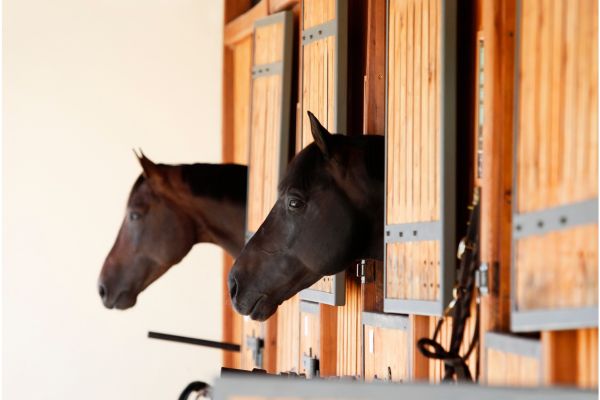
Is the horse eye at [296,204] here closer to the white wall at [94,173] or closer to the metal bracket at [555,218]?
the metal bracket at [555,218]

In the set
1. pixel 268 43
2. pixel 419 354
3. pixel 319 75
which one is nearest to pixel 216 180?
pixel 268 43

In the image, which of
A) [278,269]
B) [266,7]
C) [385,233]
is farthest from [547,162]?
[266,7]

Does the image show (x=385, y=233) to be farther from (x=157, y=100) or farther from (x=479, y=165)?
(x=157, y=100)

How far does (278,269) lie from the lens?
13.1 feet

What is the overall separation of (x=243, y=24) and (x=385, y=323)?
2.68m

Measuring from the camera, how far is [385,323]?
3.96 meters

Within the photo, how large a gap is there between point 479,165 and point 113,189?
15.6ft

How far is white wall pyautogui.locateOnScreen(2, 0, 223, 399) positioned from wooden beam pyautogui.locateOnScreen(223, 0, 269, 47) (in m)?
0.81

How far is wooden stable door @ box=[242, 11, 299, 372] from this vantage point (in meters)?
5.25

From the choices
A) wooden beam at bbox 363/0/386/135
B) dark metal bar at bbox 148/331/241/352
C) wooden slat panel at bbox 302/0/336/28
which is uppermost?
wooden slat panel at bbox 302/0/336/28

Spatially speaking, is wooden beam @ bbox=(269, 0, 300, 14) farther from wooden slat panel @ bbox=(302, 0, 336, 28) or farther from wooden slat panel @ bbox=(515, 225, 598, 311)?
wooden slat panel @ bbox=(515, 225, 598, 311)

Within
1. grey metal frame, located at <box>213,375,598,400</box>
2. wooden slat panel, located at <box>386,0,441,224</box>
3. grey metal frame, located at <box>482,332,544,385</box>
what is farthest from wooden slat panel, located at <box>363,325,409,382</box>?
grey metal frame, located at <box>213,375,598,400</box>

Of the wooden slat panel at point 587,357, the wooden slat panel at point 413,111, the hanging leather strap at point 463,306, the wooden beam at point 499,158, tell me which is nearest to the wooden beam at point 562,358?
the wooden slat panel at point 587,357

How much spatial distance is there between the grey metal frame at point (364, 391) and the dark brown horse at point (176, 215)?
11.0 ft
